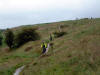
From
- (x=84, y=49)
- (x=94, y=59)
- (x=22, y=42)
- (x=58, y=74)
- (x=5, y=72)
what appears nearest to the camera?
(x=58, y=74)

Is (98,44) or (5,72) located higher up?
(98,44)

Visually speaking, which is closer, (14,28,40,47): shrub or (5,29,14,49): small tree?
(14,28,40,47): shrub

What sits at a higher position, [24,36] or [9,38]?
[24,36]

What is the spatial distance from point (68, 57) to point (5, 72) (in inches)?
367

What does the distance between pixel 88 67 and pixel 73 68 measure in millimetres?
1782

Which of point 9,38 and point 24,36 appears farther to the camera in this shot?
point 9,38

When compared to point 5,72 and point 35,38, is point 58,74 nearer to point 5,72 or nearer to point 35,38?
point 5,72

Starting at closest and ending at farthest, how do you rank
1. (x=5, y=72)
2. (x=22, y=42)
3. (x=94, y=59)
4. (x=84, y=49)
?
(x=94, y=59) < (x=5, y=72) < (x=84, y=49) < (x=22, y=42)

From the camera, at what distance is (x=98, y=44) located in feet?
95.4

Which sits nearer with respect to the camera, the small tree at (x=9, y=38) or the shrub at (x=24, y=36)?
the shrub at (x=24, y=36)

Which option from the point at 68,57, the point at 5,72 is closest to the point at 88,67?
the point at 68,57

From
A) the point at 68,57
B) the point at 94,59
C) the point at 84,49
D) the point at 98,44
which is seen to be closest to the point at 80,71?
the point at 94,59

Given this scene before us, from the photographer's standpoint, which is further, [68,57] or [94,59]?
[68,57]

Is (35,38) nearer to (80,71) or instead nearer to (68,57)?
(68,57)
